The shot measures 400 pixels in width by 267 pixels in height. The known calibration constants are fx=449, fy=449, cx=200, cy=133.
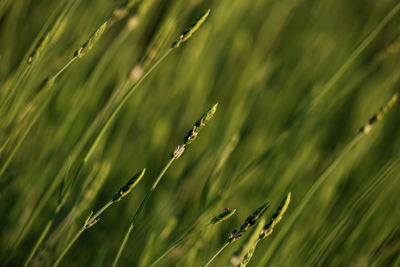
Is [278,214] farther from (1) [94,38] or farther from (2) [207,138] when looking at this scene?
(2) [207,138]

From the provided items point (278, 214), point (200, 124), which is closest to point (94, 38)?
point (200, 124)

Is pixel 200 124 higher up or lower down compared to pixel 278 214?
higher up

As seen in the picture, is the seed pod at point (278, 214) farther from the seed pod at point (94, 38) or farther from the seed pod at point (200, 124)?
the seed pod at point (94, 38)

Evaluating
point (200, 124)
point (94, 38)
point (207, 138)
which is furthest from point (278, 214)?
point (207, 138)

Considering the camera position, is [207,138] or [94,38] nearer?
[94,38]

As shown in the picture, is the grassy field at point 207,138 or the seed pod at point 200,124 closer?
the seed pod at point 200,124

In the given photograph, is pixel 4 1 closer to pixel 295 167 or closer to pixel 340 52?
pixel 295 167

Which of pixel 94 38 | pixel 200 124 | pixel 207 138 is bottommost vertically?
pixel 200 124

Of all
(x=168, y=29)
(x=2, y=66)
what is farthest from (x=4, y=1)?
(x=2, y=66)

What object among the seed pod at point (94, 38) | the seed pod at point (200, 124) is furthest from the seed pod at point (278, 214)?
the seed pod at point (94, 38)
